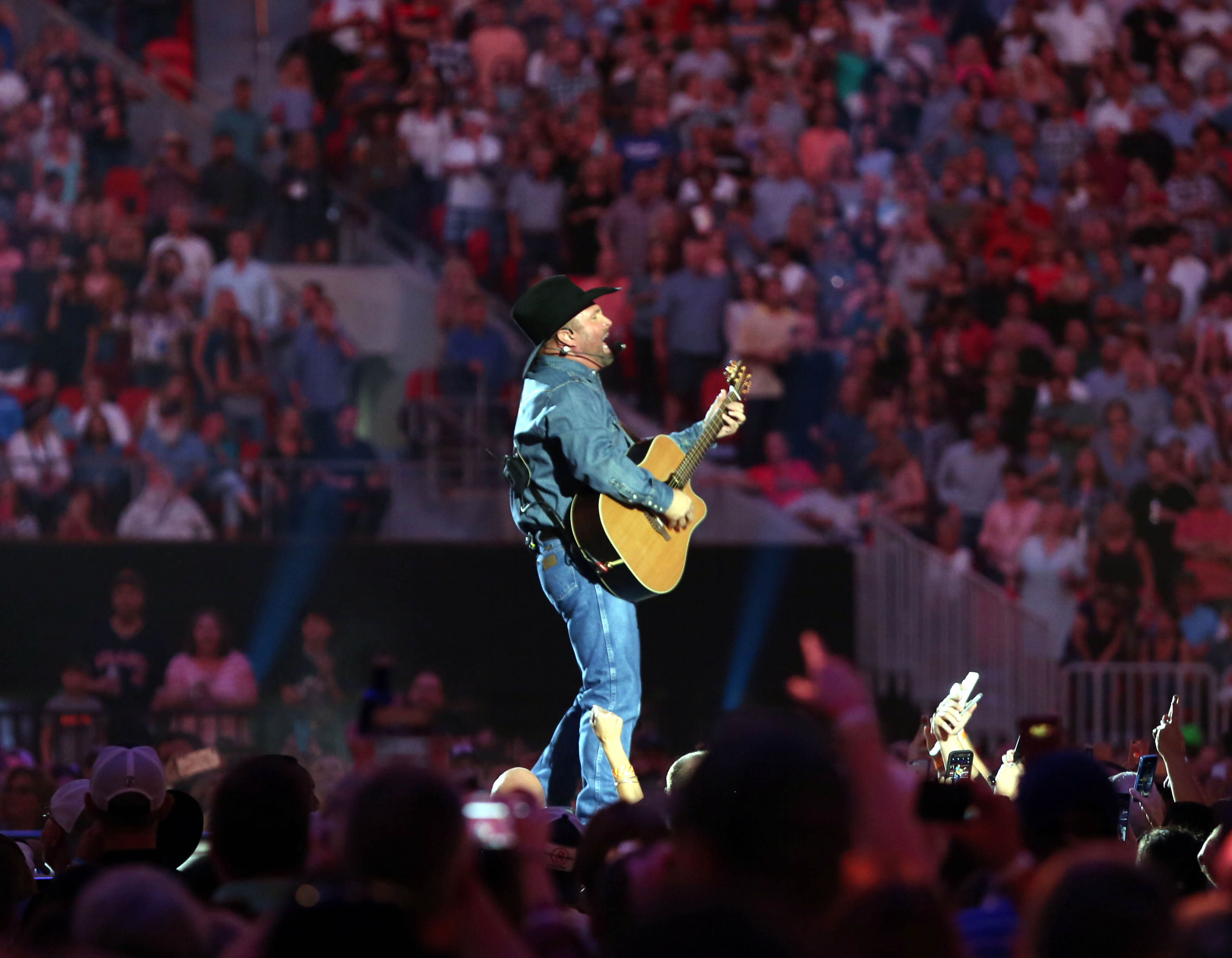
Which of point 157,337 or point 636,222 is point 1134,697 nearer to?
point 636,222

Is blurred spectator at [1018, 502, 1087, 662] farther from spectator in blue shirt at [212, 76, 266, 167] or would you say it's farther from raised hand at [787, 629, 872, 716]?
raised hand at [787, 629, 872, 716]

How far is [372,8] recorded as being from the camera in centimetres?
1823

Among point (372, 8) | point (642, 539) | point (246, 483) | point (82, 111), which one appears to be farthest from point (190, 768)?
point (372, 8)

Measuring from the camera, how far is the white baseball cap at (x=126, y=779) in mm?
4914

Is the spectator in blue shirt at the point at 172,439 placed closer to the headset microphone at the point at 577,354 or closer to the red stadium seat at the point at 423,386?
the red stadium seat at the point at 423,386

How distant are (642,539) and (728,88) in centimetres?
1089

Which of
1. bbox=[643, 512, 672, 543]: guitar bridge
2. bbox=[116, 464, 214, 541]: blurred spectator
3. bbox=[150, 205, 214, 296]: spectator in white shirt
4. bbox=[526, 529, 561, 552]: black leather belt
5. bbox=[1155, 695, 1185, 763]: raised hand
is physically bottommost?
bbox=[116, 464, 214, 541]: blurred spectator

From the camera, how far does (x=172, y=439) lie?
14219 mm

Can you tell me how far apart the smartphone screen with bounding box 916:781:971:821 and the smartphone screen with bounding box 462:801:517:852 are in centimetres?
89

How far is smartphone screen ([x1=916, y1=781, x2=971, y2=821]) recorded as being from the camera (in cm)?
423

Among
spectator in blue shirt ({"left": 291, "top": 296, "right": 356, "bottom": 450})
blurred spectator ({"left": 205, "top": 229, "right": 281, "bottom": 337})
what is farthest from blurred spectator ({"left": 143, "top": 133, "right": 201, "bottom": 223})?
spectator in blue shirt ({"left": 291, "top": 296, "right": 356, "bottom": 450})

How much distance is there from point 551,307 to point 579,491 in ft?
2.26

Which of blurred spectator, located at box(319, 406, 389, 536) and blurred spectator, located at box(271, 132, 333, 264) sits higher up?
blurred spectator, located at box(271, 132, 333, 264)

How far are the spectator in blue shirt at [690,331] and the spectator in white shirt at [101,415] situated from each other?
13.2 ft
